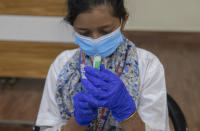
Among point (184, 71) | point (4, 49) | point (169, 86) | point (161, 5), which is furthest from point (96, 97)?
point (161, 5)

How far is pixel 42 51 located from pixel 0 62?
375mm

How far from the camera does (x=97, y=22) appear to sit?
653 millimetres

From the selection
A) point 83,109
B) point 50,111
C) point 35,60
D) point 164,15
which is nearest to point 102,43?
point 83,109

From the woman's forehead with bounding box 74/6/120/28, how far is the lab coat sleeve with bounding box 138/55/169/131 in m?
0.25

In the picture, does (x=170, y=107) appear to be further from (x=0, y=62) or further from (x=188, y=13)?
(x=188, y=13)

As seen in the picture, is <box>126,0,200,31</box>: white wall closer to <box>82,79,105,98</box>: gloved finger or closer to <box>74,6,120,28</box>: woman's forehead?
<box>74,6,120,28</box>: woman's forehead

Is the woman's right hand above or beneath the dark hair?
beneath

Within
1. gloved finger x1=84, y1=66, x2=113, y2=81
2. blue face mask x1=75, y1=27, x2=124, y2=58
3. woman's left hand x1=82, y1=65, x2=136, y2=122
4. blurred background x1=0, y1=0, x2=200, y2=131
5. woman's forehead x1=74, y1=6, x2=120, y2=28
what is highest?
woman's forehead x1=74, y1=6, x2=120, y2=28

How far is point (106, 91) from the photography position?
2.04 feet

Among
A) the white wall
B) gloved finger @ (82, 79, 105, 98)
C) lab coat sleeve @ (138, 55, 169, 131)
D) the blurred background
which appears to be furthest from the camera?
the white wall

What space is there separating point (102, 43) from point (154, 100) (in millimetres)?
264

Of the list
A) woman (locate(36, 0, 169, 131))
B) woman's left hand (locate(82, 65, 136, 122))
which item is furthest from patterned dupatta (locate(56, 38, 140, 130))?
woman's left hand (locate(82, 65, 136, 122))

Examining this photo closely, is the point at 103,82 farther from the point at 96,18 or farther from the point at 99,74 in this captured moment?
the point at 96,18

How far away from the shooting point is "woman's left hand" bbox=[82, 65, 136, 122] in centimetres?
61
